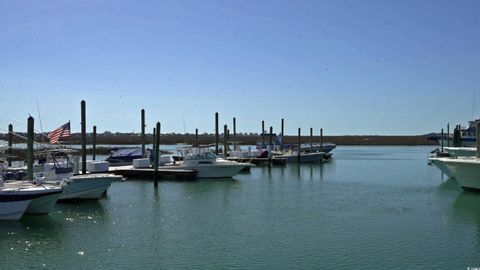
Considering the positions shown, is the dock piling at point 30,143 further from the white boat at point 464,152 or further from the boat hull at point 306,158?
the boat hull at point 306,158

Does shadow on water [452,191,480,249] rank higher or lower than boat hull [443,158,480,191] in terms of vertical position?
lower

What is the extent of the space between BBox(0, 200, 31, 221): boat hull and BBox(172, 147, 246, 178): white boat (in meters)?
20.8

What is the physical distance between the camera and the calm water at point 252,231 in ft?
52.5

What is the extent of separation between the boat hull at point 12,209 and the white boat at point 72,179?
4.37 meters

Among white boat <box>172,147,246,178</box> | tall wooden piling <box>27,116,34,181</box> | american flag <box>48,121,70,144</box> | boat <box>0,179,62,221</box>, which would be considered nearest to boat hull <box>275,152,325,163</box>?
white boat <box>172,147,246,178</box>

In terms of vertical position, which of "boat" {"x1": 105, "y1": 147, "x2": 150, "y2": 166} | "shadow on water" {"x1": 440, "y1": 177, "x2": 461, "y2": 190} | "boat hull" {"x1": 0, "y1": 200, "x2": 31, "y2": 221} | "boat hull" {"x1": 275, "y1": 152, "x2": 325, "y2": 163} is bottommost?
"shadow on water" {"x1": 440, "y1": 177, "x2": 461, "y2": 190}

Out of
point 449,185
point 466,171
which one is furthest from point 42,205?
point 449,185

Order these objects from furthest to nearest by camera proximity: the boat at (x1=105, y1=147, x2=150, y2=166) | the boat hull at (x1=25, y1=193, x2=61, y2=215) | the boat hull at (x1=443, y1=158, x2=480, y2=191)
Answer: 1. the boat at (x1=105, y1=147, x2=150, y2=166)
2. the boat hull at (x1=443, y1=158, x2=480, y2=191)
3. the boat hull at (x1=25, y1=193, x2=61, y2=215)

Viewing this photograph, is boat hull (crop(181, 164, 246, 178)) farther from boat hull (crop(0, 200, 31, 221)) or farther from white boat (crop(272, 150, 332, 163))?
boat hull (crop(0, 200, 31, 221))

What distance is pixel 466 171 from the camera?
32.5 metres

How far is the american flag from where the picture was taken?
29469mm

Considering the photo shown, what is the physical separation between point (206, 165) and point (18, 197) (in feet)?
70.6

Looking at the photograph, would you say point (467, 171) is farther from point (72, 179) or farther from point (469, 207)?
Result: point (72, 179)

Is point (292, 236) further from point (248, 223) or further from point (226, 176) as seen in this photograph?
A: point (226, 176)
